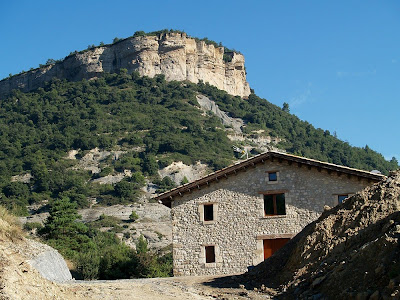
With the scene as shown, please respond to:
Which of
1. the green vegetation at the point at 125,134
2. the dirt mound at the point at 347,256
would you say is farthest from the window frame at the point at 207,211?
the green vegetation at the point at 125,134

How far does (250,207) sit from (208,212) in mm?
2016

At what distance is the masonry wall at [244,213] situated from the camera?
81.4 feet

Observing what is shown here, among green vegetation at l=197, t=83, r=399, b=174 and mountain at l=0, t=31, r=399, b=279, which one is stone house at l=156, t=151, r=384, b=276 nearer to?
mountain at l=0, t=31, r=399, b=279

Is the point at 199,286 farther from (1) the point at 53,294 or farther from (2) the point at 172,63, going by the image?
(2) the point at 172,63

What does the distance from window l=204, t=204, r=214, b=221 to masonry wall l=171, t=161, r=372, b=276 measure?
0.24 metres

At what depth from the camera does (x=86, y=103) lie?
370ft

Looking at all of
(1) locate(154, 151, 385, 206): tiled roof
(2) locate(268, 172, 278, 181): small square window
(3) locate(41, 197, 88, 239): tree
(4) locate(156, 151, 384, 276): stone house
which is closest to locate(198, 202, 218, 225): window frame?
(4) locate(156, 151, 384, 276): stone house

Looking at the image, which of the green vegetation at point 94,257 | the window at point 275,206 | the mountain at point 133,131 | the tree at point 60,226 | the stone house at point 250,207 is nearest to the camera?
the stone house at point 250,207

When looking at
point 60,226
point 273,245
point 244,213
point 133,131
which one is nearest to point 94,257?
point 244,213

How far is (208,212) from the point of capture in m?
25.8

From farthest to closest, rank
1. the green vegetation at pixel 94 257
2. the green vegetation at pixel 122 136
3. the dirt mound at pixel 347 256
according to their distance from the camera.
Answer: the green vegetation at pixel 122 136
the green vegetation at pixel 94 257
the dirt mound at pixel 347 256

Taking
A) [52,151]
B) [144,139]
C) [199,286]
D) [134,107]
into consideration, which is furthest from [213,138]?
[199,286]

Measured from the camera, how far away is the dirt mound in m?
11.9

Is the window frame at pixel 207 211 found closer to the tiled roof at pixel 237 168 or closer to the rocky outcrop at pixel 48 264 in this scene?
the tiled roof at pixel 237 168
